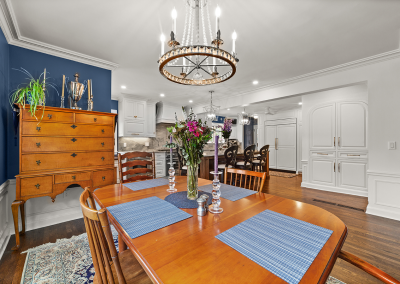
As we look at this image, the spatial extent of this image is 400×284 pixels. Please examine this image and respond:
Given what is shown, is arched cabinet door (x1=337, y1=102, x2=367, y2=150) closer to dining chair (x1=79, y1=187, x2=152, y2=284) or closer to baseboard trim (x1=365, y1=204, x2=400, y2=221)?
baseboard trim (x1=365, y1=204, x2=400, y2=221)

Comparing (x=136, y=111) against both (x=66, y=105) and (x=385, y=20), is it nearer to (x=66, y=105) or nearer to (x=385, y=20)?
(x=66, y=105)

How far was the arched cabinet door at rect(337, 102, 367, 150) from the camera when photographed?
384cm

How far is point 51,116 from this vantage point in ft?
7.38

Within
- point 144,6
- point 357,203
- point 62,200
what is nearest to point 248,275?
point 144,6

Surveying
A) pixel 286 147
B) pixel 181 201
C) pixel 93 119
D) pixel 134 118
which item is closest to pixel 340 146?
pixel 286 147

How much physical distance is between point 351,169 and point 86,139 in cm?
508

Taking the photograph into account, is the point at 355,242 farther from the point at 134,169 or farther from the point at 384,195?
the point at 134,169

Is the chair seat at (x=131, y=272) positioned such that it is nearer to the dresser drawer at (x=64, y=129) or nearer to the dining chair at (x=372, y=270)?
the dining chair at (x=372, y=270)

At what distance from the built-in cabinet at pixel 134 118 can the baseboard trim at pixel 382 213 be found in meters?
5.22

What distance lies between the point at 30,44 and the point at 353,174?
6096 millimetres

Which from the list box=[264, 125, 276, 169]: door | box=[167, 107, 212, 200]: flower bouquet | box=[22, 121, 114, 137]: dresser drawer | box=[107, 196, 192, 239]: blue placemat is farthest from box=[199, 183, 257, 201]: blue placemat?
box=[264, 125, 276, 169]: door

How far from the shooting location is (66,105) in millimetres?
2771

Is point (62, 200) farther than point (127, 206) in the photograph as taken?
Yes

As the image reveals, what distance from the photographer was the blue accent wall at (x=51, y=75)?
2.39 metres
